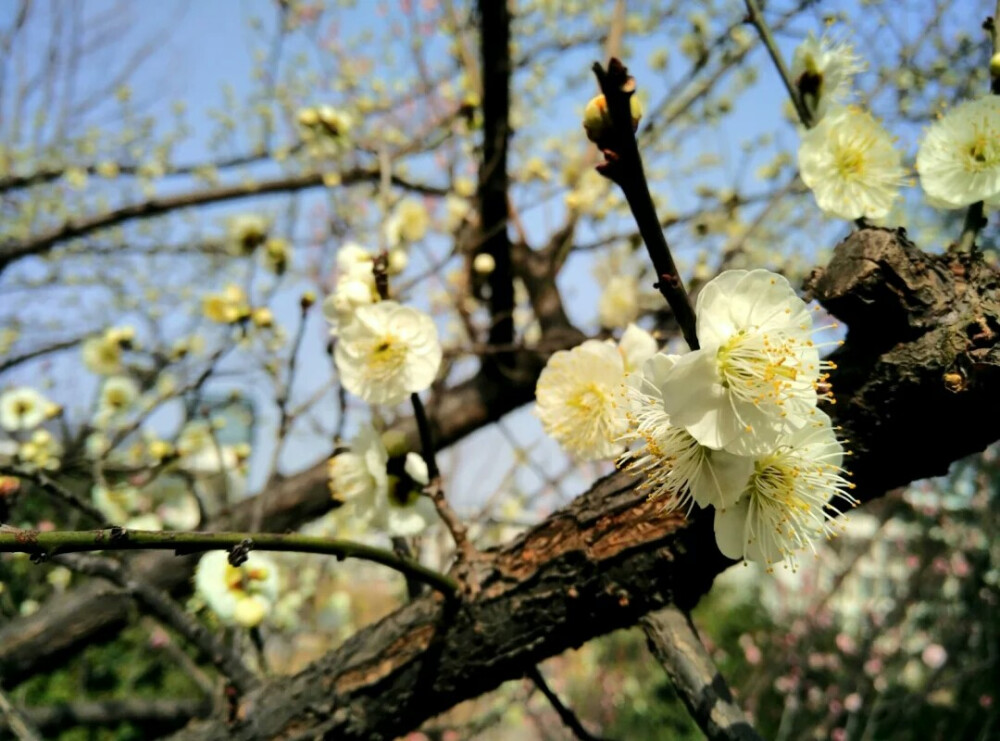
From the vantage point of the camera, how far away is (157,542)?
0.53 metres

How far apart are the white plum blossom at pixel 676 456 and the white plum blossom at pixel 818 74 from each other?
2.03 feet

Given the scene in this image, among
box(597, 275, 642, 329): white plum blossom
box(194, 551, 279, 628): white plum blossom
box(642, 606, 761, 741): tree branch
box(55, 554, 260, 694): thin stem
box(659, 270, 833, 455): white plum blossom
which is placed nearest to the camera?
box(659, 270, 833, 455): white plum blossom

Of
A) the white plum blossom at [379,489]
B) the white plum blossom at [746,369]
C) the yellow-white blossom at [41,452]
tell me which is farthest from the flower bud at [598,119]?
the yellow-white blossom at [41,452]

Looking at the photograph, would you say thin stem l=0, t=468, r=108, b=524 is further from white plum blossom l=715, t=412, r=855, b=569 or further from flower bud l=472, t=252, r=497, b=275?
flower bud l=472, t=252, r=497, b=275

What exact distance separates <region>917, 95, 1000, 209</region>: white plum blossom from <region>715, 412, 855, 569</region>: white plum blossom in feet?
1.48

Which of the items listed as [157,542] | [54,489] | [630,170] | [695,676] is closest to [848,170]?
[630,170]

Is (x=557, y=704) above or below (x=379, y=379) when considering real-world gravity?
below

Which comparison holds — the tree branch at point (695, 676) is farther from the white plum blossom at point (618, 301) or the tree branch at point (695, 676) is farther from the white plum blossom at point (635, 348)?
the white plum blossom at point (618, 301)

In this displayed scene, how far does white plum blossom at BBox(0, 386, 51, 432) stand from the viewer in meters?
2.87

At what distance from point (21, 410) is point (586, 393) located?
3011mm

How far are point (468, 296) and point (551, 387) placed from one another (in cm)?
169

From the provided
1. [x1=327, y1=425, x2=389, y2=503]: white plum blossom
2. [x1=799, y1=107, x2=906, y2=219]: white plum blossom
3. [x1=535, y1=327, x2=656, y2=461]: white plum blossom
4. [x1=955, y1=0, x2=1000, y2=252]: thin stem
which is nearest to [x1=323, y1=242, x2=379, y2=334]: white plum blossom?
[x1=327, y1=425, x2=389, y2=503]: white plum blossom

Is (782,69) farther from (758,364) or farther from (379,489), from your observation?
(379,489)

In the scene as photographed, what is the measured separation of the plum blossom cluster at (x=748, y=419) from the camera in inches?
22.9
